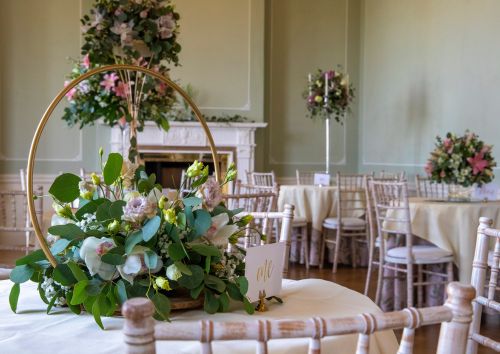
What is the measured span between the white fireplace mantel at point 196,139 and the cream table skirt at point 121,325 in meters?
5.47

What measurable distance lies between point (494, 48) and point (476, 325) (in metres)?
4.03

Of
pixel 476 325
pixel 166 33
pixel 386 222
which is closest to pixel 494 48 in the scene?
pixel 386 222

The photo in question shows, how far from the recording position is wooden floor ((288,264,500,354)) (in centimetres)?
310

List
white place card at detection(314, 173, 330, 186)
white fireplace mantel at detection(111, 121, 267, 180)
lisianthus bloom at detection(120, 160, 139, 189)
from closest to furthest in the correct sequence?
1. lisianthus bloom at detection(120, 160, 139, 189)
2. white place card at detection(314, 173, 330, 186)
3. white fireplace mantel at detection(111, 121, 267, 180)

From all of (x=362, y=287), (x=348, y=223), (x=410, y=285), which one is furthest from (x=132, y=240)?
(x=348, y=223)

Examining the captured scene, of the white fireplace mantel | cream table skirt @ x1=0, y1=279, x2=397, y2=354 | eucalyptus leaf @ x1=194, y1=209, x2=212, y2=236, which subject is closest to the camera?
cream table skirt @ x1=0, y1=279, x2=397, y2=354

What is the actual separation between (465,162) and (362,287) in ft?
4.41

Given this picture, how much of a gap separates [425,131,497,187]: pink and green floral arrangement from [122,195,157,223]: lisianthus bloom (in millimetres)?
3189

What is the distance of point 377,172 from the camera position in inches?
285

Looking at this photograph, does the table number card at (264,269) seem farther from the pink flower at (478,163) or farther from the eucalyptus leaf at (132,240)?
the pink flower at (478,163)

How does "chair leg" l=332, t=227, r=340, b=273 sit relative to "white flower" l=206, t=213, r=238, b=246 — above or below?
below

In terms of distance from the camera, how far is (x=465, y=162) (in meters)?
3.84

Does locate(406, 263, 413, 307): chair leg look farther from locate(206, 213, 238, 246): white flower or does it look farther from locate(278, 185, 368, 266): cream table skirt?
locate(206, 213, 238, 246): white flower

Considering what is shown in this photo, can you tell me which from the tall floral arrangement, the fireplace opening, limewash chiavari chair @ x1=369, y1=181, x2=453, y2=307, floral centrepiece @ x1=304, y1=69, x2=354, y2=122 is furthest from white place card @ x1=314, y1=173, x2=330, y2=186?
the tall floral arrangement
